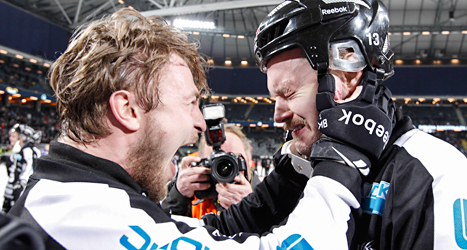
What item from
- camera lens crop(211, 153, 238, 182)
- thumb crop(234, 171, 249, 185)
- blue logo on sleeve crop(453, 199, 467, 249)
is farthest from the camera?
thumb crop(234, 171, 249, 185)

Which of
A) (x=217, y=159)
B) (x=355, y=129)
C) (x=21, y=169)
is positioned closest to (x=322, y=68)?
(x=355, y=129)

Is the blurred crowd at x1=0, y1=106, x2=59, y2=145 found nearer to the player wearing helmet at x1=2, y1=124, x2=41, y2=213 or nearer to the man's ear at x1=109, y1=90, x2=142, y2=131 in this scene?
the player wearing helmet at x1=2, y1=124, x2=41, y2=213

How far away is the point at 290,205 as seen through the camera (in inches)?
60.7

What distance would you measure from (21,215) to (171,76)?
74 cm

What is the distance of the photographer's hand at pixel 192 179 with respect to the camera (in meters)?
2.13

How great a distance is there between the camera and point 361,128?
1.00 m

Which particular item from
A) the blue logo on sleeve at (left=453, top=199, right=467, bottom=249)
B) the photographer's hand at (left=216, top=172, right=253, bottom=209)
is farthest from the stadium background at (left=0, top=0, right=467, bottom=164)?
the blue logo on sleeve at (left=453, top=199, right=467, bottom=249)

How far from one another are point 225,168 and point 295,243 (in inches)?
47.0

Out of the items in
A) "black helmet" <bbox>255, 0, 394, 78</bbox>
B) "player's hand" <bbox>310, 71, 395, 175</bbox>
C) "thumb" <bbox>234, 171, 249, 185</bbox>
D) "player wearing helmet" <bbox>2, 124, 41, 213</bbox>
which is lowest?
"player wearing helmet" <bbox>2, 124, 41, 213</bbox>

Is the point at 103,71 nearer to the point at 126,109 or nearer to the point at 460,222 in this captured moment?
the point at 126,109

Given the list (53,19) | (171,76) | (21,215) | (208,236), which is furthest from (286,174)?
(53,19)

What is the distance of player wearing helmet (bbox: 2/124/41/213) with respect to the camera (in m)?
5.27

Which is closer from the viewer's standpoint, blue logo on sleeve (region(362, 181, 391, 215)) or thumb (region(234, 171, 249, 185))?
blue logo on sleeve (region(362, 181, 391, 215))

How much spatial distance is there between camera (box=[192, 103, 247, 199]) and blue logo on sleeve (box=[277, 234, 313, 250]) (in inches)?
43.7
